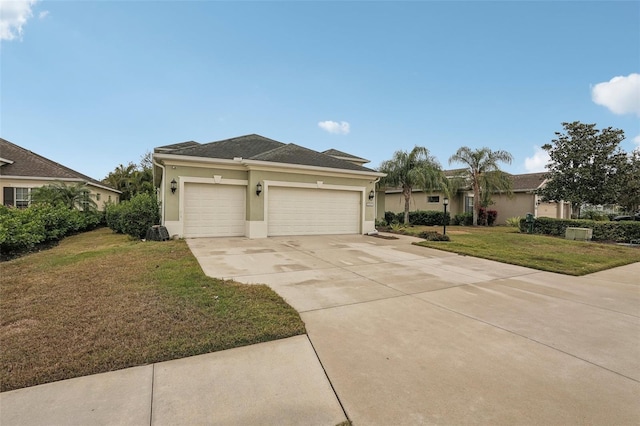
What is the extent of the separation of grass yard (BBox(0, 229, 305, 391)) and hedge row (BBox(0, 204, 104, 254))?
447 centimetres

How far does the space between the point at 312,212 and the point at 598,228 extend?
13264 mm

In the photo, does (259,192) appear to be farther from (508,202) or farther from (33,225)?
(508,202)

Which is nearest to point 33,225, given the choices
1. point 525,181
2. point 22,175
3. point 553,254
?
point 22,175

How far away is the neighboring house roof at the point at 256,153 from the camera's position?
1171cm

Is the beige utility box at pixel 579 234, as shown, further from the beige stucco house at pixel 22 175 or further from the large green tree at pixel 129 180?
the large green tree at pixel 129 180

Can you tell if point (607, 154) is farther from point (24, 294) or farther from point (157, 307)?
point (24, 294)

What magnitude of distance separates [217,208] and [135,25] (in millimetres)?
7307

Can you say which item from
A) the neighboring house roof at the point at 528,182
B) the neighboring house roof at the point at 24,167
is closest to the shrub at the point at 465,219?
the neighboring house roof at the point at 528,182

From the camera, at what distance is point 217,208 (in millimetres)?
11492

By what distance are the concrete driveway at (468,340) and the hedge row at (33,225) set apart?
23.1ft

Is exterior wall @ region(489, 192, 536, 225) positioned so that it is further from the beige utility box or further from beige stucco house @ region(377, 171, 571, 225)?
the beige utility box

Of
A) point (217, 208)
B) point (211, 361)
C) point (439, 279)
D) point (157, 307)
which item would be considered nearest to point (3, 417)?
point (211, 361)

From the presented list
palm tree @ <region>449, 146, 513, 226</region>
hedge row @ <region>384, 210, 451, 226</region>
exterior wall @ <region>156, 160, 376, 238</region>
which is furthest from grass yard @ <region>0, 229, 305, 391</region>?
palm tree @ <region>449, 146, 513, 226</region>

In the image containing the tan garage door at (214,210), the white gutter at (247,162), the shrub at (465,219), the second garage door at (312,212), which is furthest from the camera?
the shrub at (465,219)
